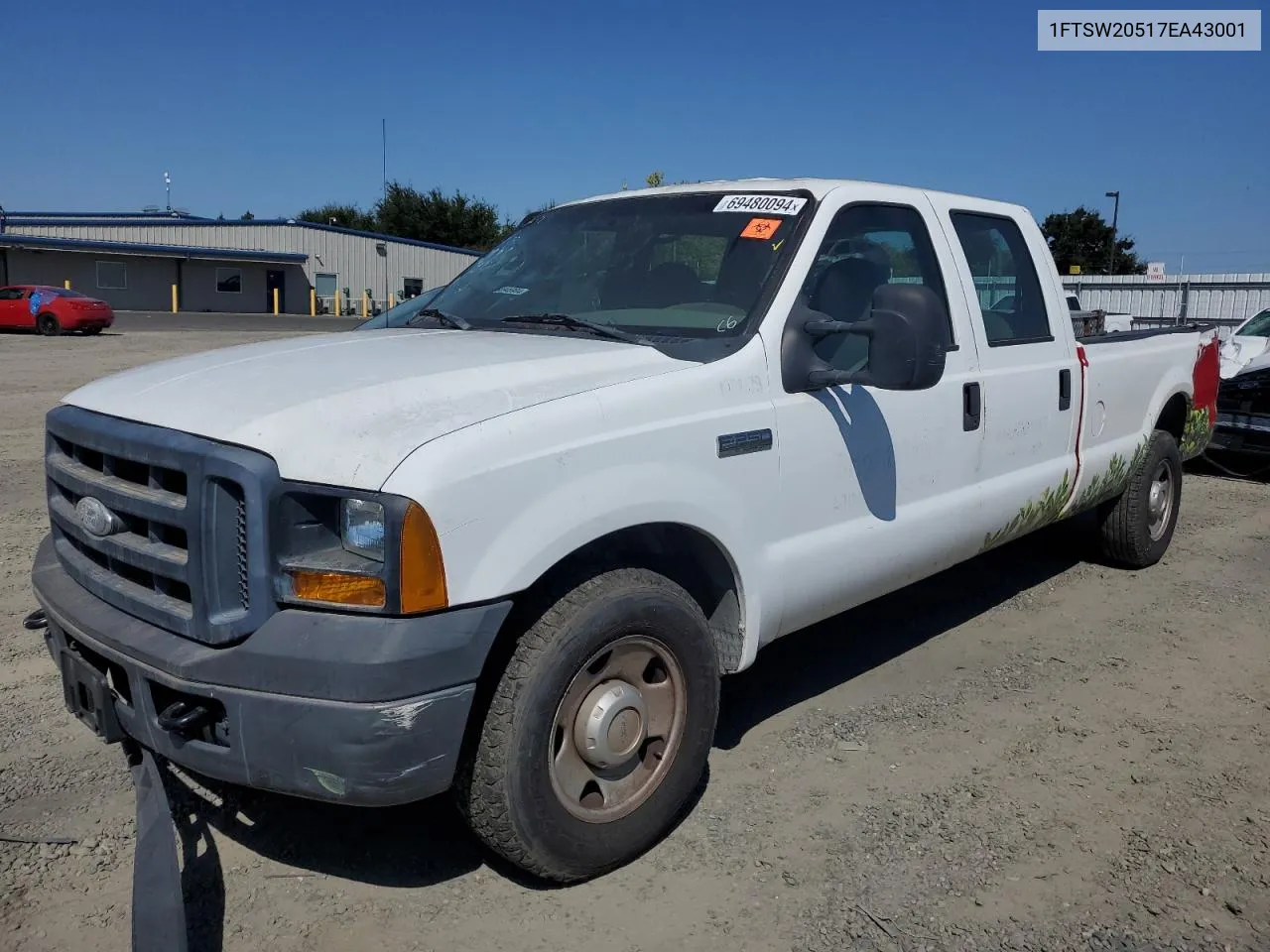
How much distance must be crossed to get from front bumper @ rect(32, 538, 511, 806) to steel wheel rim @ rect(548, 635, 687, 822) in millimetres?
378

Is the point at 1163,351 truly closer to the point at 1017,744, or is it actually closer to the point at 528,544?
the point at 1017,744

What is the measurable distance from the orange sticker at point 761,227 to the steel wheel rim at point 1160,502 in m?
3.62

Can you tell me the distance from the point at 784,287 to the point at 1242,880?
2206 mm

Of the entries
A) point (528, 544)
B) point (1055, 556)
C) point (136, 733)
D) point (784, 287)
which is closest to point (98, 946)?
point (136, 733)

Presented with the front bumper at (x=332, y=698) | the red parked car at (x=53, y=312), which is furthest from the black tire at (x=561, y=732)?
the red parked car at (x=53, y=312)

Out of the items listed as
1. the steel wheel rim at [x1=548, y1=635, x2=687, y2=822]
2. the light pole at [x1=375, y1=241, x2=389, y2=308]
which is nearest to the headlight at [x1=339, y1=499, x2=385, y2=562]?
the steel wheel rim at [x1=548, y1=635, x2=687, y2=822]

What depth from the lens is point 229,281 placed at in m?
51.9

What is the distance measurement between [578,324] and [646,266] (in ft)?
1.54

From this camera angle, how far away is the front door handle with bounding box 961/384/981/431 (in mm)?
4254

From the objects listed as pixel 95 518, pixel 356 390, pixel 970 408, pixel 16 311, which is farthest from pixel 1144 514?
pixel 16 311

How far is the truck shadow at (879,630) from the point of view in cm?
443

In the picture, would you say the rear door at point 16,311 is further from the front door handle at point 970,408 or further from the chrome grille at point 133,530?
the front door handle at point 970,408

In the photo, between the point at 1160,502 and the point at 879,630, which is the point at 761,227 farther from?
the point at 1160,502

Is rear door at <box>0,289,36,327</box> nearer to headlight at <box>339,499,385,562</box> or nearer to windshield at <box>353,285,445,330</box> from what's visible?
windshield at <box>353,285,445,330</box>
